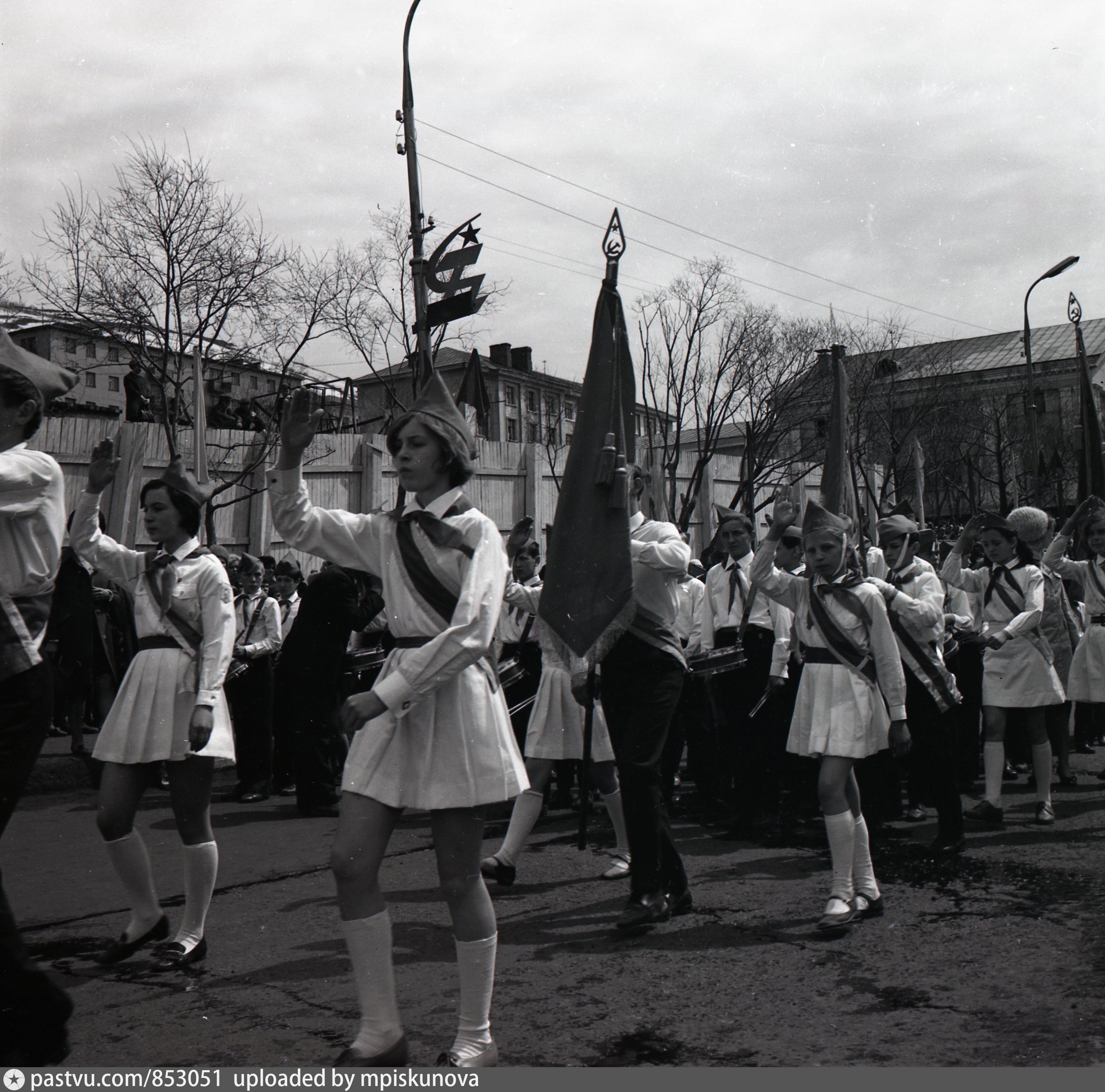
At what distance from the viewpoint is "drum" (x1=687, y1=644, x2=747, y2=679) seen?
7777mm

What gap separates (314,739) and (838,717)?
4.58 metres

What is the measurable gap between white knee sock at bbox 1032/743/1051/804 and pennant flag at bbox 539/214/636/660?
397 cm

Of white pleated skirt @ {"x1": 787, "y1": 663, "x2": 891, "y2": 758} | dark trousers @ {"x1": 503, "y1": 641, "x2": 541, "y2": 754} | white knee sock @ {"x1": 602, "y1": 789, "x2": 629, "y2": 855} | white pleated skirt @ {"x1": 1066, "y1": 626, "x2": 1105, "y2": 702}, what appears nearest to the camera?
white pleated skirt @ {"x1": 787, "y1": 663, "x2": 891, "y2": 758}

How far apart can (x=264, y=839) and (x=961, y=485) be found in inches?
1263

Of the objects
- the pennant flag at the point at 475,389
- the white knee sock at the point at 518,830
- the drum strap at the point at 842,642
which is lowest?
the white knee sock at the point at 518,830

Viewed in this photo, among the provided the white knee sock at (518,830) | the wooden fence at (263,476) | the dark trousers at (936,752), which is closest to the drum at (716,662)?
the dark trousers at (936,752)

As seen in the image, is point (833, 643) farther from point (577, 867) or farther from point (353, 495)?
point (353, 495)

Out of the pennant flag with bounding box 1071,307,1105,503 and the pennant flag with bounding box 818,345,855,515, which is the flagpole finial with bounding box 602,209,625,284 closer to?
the pennant flag with bounding box 818,345,855,515

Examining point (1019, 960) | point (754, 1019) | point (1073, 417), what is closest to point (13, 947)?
point (754, 1019)

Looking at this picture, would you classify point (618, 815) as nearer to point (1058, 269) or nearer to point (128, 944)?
point (128, 944)

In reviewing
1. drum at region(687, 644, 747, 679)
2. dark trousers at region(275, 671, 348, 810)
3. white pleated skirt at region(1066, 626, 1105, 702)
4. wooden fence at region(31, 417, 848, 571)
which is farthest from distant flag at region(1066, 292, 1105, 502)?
wooden fence at region(31, 417, 848, 571)

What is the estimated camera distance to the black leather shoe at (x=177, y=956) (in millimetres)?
4531

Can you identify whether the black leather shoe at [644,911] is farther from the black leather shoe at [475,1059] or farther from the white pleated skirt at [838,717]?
the black leather shoe at [475,1059]

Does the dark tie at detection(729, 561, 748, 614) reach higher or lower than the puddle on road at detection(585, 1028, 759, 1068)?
higher
